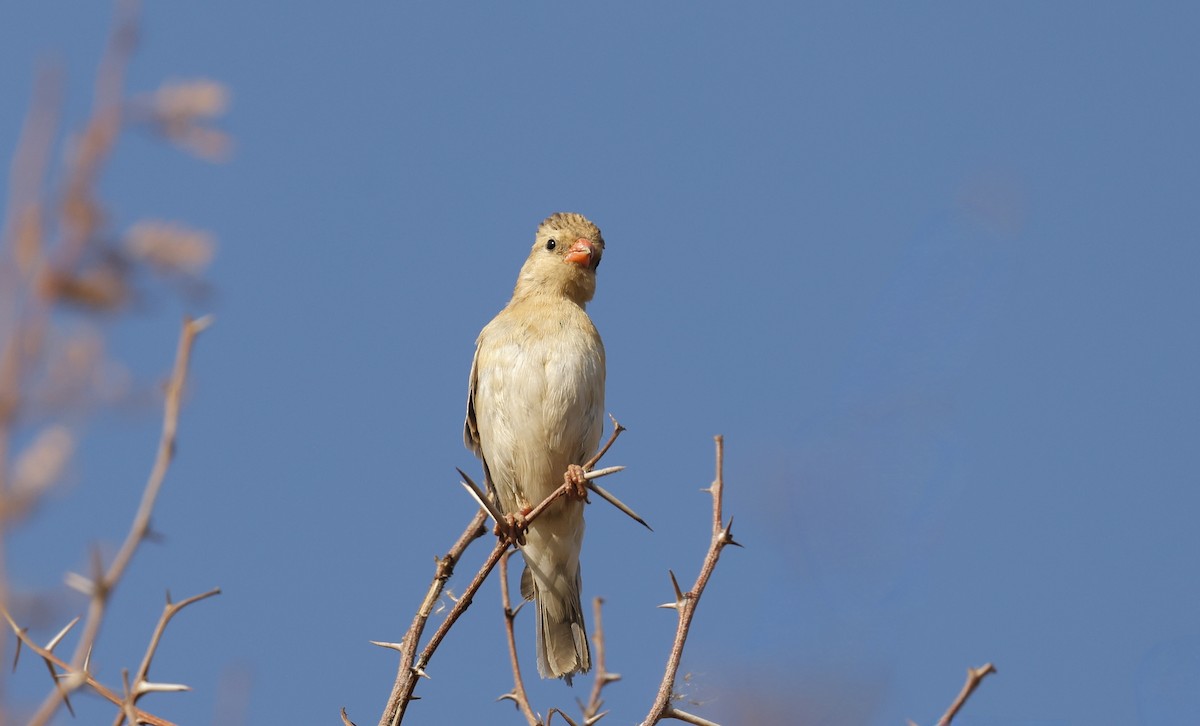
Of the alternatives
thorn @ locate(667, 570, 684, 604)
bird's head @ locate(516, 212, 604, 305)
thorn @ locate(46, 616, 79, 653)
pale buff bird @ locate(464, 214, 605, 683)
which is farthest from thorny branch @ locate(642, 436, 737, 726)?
bird's head @ locate(516, 212, 604, 305)

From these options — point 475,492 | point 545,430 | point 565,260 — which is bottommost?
point 475,492

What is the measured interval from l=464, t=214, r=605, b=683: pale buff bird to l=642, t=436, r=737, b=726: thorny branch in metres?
2.44

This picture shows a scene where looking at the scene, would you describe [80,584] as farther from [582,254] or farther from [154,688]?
[582,254]

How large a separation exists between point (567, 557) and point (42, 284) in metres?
4.38

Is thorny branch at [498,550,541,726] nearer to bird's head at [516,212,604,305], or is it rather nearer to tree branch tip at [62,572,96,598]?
tree branch tip at [62,572,96,598]

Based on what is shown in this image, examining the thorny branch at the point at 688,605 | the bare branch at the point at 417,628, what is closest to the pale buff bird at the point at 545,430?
the bare branch at the point at 417,628

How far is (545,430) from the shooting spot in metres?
5.18

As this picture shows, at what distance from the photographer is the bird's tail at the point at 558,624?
5.24m

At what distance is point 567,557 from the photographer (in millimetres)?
5488

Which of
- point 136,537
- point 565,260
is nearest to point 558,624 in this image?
point 565,260

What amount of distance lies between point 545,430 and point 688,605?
2.61m

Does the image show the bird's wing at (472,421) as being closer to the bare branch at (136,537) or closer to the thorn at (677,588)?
the thorn at (677,588)

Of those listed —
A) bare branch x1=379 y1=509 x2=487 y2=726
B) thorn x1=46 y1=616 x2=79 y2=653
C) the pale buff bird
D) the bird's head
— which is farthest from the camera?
the bird's head

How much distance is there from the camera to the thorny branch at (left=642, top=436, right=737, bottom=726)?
2438 mm
